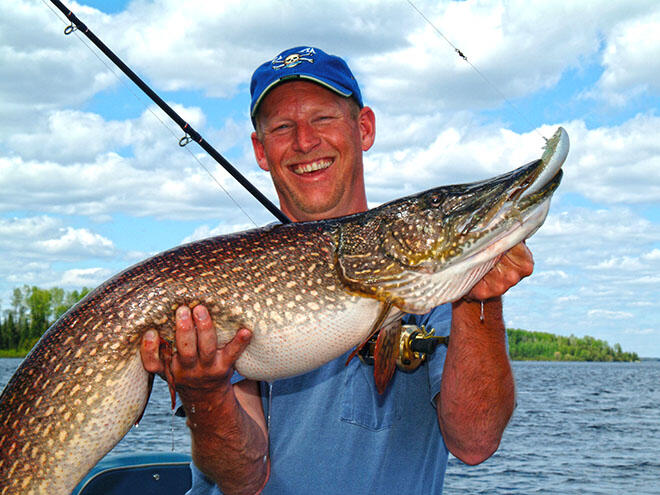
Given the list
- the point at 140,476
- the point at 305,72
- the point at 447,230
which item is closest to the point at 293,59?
the point at 305,72

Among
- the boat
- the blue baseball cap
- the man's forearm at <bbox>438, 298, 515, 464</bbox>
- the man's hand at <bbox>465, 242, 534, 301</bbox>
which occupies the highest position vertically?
the blue baseball cap

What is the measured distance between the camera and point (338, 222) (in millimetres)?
2783

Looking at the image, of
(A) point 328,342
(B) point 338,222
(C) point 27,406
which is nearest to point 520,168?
(B) point 338,222

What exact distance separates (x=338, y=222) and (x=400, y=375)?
81 centimetres

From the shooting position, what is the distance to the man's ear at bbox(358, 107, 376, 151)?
13.1ft

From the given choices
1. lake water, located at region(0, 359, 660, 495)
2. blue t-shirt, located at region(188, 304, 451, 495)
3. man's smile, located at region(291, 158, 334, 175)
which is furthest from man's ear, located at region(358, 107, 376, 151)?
lake water, located at region(0, 359, 660, 495)

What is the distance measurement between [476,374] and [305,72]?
1.94 metres

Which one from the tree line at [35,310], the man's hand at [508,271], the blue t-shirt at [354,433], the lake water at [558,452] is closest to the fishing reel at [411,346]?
the blue t-shirt at [354,433]

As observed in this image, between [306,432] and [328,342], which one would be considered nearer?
[328,342]

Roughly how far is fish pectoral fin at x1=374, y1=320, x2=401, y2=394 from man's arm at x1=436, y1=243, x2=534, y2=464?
0.88 ft

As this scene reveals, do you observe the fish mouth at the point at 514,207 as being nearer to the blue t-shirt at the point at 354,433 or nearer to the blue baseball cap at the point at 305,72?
the blue t-shirt at the point at 354,433

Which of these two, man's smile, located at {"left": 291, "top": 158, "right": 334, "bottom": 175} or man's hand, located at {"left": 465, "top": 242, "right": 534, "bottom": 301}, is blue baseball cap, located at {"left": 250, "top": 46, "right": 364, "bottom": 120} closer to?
man's smile, located at {"left": 291, "top": 158, "right": 334, "bottom": 175}

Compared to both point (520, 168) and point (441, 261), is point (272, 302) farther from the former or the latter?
point (520, 168)

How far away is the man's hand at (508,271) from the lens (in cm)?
252
